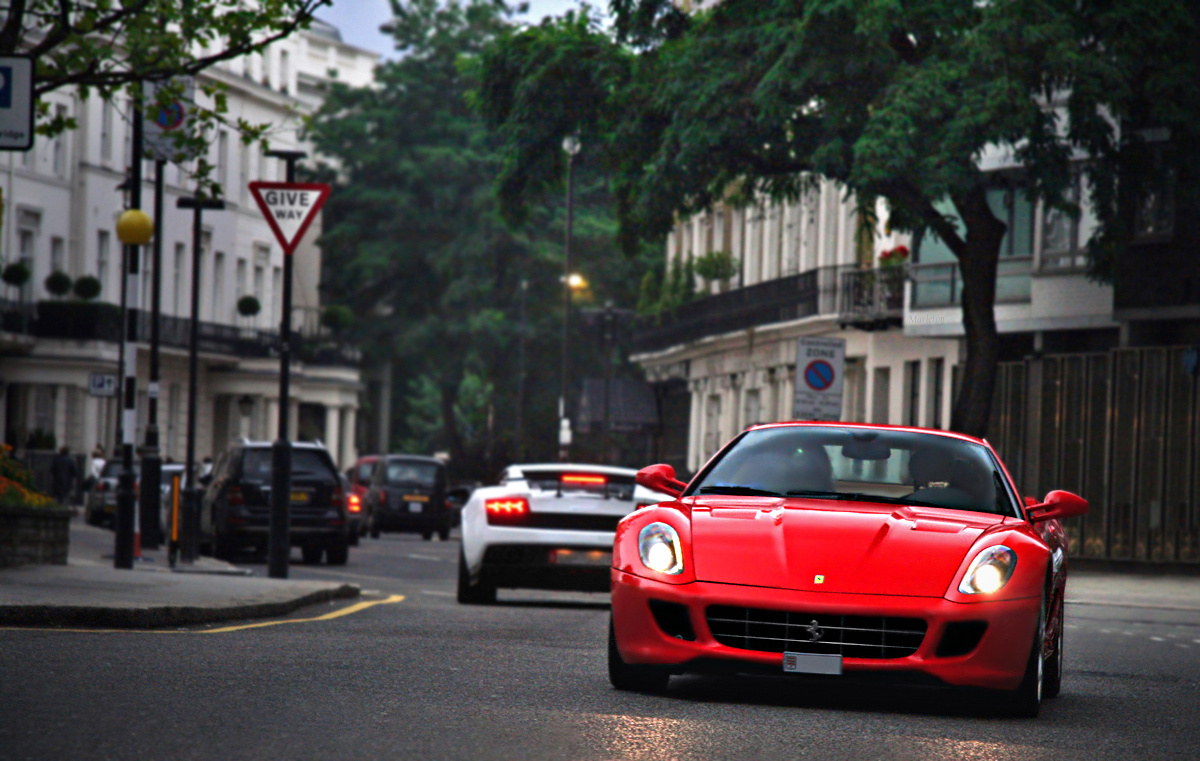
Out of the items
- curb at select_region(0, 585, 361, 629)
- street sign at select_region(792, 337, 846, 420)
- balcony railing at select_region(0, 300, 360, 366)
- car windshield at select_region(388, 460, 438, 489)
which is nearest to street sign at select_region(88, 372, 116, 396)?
car windshield at select_region(388, 460, 438, 489)

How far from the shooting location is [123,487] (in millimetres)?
24578

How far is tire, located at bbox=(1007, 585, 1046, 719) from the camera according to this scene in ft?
32.6

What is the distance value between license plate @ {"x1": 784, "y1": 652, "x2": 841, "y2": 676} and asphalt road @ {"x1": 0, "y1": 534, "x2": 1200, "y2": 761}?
208 millimetres

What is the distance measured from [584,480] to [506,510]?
30.7 inches

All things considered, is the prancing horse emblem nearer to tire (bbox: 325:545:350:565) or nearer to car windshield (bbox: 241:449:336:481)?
car windshield (bbox: 241:449:336:481)

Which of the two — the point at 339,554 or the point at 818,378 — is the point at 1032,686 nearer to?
the point at 818,378

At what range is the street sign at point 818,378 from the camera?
1172 inches

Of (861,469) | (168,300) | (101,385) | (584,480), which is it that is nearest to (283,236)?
(584,480)

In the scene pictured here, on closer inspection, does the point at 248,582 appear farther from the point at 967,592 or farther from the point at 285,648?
the point at 967,592

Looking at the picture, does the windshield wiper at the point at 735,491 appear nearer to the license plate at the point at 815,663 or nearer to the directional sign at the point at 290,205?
the license plate at the point at 815,663

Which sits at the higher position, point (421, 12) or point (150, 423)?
point (421, 12)

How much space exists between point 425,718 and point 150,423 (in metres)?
21.7

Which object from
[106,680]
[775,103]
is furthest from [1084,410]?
[106,680]

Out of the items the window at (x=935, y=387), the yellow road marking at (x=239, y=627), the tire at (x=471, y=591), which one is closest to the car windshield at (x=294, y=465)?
the tire at (x=471, y=591)
